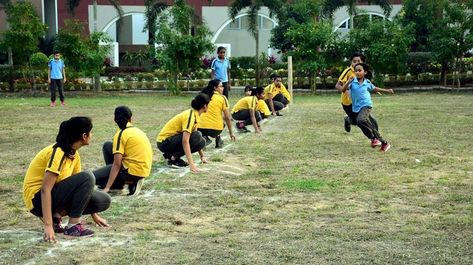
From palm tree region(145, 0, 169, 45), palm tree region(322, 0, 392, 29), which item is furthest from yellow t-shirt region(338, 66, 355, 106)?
palm tree region(145, 0, 169, 45)

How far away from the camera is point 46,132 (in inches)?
534

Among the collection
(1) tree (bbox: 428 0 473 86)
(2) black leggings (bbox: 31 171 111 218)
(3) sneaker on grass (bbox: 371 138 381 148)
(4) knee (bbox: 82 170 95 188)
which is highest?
(1) tree (bbox: 428 0 473 86)

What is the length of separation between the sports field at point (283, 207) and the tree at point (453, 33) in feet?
48.8

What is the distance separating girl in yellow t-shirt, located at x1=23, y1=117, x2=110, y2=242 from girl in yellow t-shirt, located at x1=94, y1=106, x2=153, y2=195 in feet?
4.68

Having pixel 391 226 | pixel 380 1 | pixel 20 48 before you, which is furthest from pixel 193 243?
pixel 380 1

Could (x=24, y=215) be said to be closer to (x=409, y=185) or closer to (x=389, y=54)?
(x=409, y=185)

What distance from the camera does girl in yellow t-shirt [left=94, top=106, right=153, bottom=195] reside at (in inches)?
292

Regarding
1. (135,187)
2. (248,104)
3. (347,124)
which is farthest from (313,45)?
(135,187)

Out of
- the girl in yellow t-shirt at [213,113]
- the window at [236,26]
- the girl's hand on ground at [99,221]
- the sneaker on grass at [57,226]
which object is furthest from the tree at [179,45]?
the sneaker on grass at [57,226]

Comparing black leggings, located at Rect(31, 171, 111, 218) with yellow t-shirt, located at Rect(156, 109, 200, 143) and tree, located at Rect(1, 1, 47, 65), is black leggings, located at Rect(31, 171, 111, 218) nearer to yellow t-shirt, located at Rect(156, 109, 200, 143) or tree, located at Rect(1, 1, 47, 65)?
yellow t-shirt, located at Rect(156, 109, 200, 143)

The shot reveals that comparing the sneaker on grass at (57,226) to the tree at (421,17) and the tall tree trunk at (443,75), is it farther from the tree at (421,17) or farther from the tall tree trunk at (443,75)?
the tree at (421,17)

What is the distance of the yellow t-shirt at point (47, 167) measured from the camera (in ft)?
18.3

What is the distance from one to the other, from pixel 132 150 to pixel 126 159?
11 cm

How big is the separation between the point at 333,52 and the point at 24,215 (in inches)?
904
